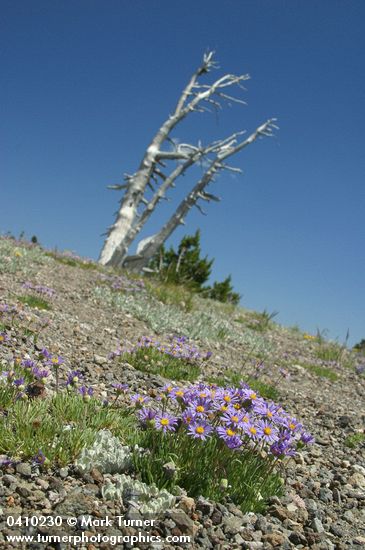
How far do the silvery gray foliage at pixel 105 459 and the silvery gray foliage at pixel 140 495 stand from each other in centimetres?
Answer: 17

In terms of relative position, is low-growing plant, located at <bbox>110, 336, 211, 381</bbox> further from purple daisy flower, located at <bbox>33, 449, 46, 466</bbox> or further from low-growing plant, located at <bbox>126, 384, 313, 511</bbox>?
purple daisy flower, located at <bbox>33, 449, 46, 466</bbox>

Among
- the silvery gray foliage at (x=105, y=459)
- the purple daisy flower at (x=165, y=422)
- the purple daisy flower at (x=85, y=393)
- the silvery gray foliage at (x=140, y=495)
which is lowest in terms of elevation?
the silvery gray foliage at (x=140, y=495)

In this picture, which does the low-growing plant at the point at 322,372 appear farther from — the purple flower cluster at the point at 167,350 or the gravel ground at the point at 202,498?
the purple flower cluster at the point at 167,350

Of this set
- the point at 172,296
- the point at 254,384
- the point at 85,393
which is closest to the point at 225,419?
the point at 85,393

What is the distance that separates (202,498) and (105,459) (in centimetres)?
71

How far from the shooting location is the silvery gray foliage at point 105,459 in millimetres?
3430

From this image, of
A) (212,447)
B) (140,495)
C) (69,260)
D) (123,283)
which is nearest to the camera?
(140,495)

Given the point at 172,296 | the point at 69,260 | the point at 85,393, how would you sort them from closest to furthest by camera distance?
1. the point at 85,393
2. the point at 172,296
3. the point at 69,260

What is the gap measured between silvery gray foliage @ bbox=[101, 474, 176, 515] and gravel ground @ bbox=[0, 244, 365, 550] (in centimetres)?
4

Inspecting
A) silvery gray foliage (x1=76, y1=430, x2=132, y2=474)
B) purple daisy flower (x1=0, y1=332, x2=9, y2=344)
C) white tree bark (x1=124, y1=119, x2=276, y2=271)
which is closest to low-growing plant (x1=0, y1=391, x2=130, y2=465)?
silvery gray foliage (x1=76, y1=430, x2=132, y2=474)

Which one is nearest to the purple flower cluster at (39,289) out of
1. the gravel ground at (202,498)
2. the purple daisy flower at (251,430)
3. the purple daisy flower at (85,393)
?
the gravel ground at (202,498)

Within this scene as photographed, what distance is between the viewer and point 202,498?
3.36 metres

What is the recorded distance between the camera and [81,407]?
4.11 meters

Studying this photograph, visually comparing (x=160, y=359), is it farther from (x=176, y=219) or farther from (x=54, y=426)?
(x=176, y=219)
